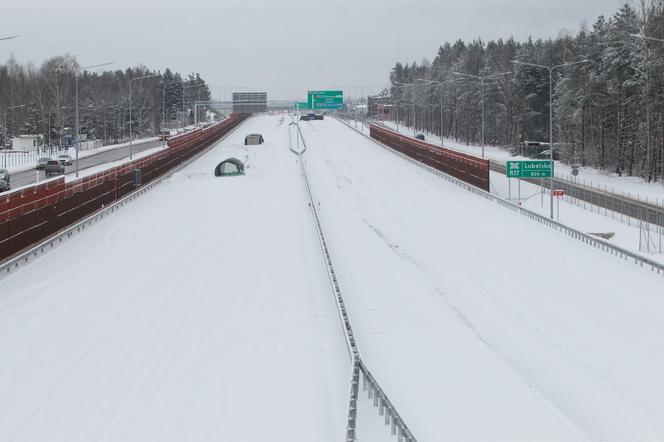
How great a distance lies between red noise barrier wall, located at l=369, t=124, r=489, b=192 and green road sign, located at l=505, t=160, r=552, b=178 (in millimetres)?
5679

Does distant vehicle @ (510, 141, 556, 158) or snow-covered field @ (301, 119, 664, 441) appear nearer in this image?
snow-covered field @ (301, 119, 664, 441)

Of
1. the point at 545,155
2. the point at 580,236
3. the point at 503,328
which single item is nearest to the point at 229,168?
the point at 580,236

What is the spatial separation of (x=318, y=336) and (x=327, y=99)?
118m

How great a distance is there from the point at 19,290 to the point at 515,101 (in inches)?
3983

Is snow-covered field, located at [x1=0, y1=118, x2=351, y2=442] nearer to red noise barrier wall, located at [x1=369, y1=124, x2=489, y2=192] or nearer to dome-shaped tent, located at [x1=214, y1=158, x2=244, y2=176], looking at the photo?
red noise barrier wall, located at [x1=369, y1=124, x2=489, y2=192]

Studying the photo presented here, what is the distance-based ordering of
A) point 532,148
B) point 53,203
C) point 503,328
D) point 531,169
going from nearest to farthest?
point 503,328, point 53,203, point 531,169, point 532,148

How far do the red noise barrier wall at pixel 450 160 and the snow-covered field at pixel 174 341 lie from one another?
859 inches

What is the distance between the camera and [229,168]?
67000 mm

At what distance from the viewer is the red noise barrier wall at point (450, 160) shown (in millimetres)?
54500

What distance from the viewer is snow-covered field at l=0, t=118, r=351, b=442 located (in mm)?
13445

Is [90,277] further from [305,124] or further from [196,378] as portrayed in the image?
[305,124]

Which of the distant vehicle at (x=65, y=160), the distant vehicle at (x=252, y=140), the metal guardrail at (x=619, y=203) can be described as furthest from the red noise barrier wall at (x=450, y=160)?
the distant vehicle at (x=65, y=160)

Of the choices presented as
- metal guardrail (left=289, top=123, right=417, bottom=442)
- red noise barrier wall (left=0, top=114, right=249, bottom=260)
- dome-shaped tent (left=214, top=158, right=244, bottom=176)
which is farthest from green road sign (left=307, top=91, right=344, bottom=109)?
metal guardrail (left=289, top=123, right=417, bottom=442)

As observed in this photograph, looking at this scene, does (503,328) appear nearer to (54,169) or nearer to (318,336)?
(318,336)
